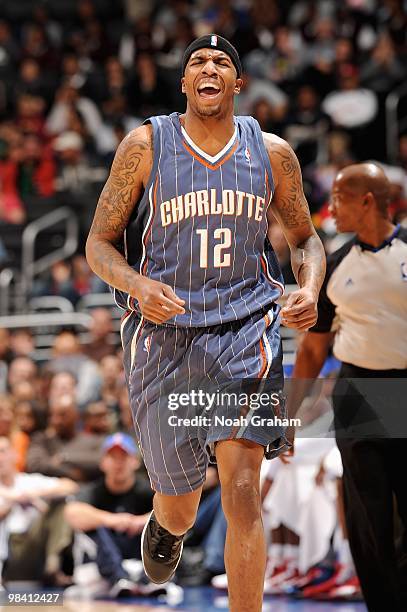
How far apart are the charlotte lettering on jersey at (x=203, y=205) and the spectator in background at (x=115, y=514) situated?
3685 millimetres

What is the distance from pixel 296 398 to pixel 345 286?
0.86 meters

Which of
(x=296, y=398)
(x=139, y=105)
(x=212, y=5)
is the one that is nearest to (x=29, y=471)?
(x=296, y=398)

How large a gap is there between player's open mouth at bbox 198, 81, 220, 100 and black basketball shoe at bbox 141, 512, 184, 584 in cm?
196

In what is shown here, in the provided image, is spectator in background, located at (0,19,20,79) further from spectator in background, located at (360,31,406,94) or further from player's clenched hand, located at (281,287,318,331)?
player's clenched hand, located at (281,287,318,331)

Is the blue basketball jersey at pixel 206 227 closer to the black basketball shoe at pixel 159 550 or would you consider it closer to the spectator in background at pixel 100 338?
the black basketball shoe at pixel 159 550

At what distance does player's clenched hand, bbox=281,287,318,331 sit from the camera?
12.8 feet

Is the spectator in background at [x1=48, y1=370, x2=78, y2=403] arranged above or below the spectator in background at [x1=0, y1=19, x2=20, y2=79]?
below

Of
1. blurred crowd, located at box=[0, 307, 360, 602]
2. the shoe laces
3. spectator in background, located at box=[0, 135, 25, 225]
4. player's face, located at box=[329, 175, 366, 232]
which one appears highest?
spectator in background, located at box=[0, 135, 25, 225]

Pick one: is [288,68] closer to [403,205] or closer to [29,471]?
[403,205]

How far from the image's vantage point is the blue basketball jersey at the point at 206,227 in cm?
424

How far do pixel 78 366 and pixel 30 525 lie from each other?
3.21 metres

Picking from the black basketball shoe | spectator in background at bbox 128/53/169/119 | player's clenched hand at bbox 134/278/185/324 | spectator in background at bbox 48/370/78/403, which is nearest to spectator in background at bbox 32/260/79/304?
spectator in background at bbox 48/370/78/403

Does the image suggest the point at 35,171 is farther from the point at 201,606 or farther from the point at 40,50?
the point at 201,606

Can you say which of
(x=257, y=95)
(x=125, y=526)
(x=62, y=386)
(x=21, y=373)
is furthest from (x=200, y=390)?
(x=257, y=95)
